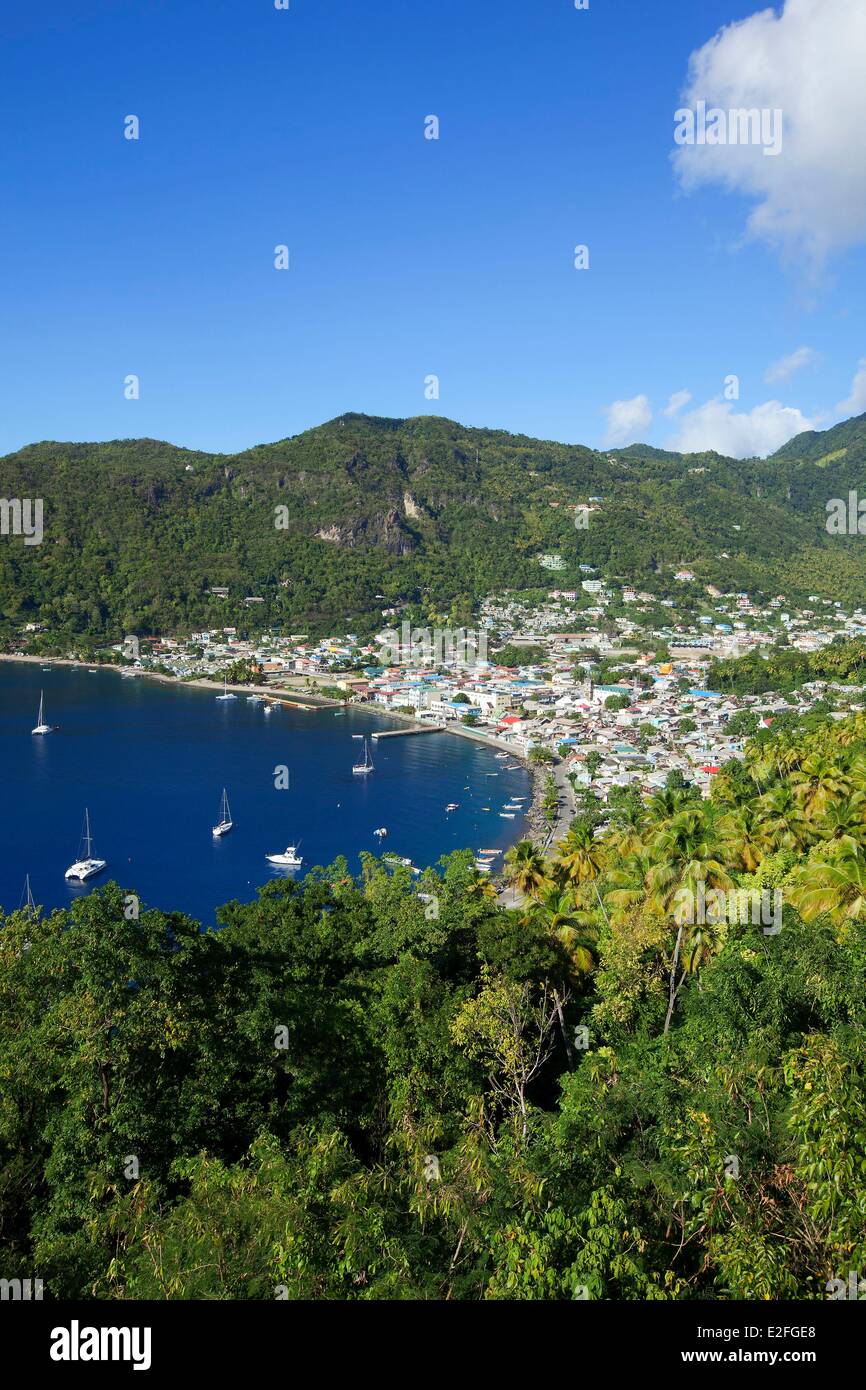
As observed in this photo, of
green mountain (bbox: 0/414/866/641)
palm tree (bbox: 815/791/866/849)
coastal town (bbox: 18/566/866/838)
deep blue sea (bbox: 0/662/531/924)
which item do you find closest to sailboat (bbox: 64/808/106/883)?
deep blue sea (bbox: 0/662/531/924)

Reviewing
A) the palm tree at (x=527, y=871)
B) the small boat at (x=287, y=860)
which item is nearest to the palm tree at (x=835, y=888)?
the palm tree at (x=527, y=871)

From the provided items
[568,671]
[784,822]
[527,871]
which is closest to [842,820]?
[784,822]

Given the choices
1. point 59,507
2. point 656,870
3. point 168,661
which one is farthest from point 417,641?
point 656,870

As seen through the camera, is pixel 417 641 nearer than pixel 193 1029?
No

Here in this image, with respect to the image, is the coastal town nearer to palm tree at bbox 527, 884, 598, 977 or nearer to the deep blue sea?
the deep blue sea
